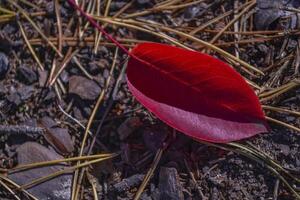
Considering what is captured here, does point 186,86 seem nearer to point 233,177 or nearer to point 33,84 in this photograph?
point 233,177

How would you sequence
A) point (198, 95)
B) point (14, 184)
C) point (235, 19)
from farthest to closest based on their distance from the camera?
point (235, 19)
point (14, 184)
point (198, 95)

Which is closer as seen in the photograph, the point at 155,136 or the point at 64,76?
the point at 155,136

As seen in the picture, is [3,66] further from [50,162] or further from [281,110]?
[281,110]

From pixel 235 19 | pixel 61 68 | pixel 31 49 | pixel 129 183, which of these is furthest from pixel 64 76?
pixel 235 19

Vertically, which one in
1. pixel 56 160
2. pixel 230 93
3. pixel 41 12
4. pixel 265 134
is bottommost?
pixel 56 160

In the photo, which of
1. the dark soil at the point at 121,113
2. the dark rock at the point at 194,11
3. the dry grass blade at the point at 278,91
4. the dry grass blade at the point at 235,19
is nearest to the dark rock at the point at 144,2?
the dark soil at the point at 121,113

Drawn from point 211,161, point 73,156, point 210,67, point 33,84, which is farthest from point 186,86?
point 33,84
